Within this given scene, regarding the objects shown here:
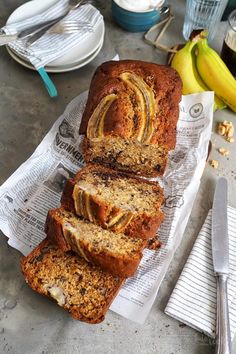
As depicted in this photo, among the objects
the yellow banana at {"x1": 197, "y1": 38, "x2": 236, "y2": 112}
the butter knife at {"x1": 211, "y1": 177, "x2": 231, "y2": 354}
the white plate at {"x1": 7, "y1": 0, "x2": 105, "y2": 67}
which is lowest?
the butter knife at {"x1": 211, "y1": 177, "x2": 231, "y2": 354}

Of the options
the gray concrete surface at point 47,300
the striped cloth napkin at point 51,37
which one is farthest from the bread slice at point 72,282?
the striped cloth napkin at point 51,37

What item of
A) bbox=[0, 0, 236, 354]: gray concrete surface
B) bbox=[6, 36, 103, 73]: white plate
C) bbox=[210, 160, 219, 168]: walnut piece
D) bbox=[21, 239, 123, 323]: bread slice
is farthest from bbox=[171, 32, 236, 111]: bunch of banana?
bbox=[21, 239, 123, 323]: bread slice

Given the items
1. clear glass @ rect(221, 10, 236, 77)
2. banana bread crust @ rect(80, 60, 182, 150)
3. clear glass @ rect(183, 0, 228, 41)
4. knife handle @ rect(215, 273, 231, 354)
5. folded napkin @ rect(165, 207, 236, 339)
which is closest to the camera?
knife handle @ rect(215, 273, 231, 354)

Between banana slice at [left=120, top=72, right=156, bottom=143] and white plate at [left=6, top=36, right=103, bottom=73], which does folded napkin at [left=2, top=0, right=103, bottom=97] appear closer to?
white plate at [left=6, top=36, right=103, bottom=73]

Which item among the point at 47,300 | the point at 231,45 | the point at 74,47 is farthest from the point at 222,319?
the point at 74,47

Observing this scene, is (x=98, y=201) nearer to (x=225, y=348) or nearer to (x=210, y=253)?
(x=210, y=253)

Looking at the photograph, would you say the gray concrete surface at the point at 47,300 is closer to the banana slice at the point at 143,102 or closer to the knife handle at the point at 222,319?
the knife handle at the point at 222,319

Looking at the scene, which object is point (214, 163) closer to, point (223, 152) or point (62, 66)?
point (223, 152)
